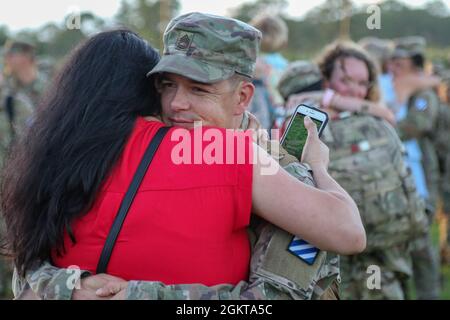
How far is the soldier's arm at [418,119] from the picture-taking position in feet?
24.8

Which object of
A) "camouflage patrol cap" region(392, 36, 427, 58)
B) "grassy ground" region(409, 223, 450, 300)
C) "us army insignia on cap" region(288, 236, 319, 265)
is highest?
"camouflage patrol cap" region(392, 36, 427, 58)

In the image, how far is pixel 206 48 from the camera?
2.56 metres

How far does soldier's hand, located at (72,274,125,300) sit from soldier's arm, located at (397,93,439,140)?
5.53 metres

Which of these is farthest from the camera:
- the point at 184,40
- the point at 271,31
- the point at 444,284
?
the point at 444,284

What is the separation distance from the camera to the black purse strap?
2354 mm

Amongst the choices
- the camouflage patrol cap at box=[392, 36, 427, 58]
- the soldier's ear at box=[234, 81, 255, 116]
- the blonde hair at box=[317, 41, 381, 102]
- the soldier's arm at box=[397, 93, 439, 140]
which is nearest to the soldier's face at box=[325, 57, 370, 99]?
the blonde hair at box=[317, 41, 381, 102]

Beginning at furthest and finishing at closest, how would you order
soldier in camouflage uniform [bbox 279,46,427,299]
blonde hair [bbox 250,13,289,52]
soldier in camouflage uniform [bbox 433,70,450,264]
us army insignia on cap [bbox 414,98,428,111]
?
soldier in camouflage uniform [bbox 433,70,450,264], us army insignia on cap [bbox 414,98,428,111], blonde hair [bbox 250,13,289,52], soldier in camouflage uniform [bbox 279,46,427,299]

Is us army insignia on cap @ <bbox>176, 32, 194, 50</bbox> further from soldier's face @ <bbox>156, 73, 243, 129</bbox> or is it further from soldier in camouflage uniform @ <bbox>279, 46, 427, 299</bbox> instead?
soldier in camouflage uniform @ <bbox>279, 46, 427, 299</bbox>

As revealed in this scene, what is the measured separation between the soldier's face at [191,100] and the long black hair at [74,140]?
5cm

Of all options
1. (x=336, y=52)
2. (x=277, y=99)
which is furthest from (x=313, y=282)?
(x=277, y=99)

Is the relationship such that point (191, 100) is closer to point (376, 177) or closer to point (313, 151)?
point (313, 151)

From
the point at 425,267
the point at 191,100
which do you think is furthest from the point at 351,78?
the point at 191,100

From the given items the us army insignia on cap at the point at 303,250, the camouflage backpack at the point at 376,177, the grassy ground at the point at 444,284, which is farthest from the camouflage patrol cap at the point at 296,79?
the grassy ground at the point at 444,284

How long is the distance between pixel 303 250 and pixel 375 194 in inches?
84.8
